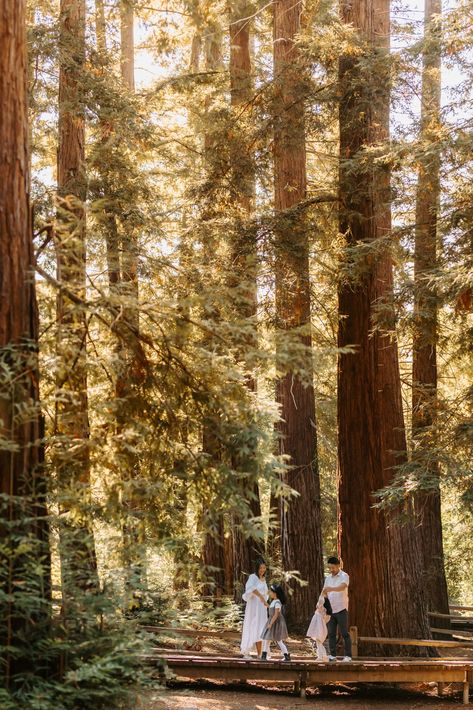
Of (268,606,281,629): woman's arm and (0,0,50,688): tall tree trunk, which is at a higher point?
(0,0,50,688): tall tree trunk

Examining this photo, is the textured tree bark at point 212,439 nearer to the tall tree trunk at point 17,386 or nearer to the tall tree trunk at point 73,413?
the tall tree trunk at point 73,413

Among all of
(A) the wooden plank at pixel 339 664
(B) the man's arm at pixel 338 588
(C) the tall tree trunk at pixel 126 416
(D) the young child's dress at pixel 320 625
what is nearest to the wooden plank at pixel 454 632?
(A) the wooden plank at pixel 339 664

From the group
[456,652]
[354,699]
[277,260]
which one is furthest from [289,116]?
[456,652]

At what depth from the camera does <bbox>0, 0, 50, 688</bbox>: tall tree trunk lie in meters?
6.89

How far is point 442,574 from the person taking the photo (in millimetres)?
19812

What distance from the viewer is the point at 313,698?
42.5 feet

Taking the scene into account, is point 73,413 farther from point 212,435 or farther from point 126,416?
point 212,435

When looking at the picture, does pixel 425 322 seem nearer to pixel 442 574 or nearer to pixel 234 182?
pixel 234 182

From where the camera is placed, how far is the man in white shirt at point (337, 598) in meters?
12.5

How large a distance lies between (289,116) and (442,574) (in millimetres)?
10708

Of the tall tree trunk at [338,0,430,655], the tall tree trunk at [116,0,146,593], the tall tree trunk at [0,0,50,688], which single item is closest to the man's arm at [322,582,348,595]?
the tall tree trunk at [338,0,430,655]

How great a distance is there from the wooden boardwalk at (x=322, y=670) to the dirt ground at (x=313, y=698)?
12.1 inches

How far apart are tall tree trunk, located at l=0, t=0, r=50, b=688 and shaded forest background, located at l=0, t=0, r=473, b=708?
3cm

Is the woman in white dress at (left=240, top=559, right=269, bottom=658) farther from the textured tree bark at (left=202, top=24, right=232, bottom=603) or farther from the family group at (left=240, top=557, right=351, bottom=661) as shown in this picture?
the textured tree bark at (left=202, top=24, right=232, bottom=603)
